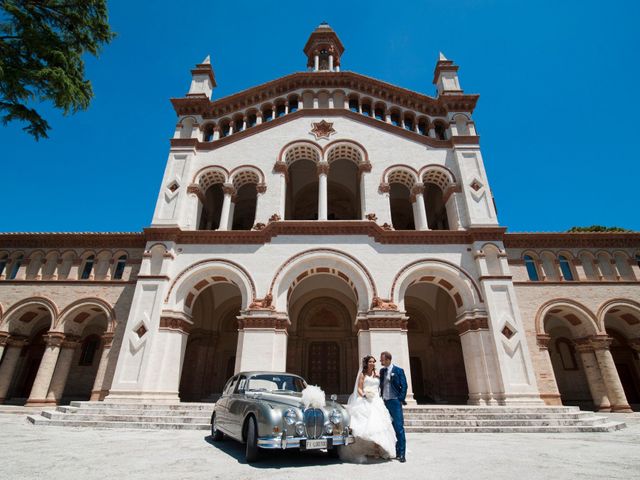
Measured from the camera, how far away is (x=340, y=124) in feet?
67.6

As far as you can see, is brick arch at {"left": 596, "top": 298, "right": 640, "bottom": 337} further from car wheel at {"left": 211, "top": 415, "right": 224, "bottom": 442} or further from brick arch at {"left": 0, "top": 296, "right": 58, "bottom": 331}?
brick arch at {"left": 0, "top": 296, "right": 58, "bottom": 331}

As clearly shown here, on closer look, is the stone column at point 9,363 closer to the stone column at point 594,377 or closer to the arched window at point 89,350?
the arched window at point 89,350

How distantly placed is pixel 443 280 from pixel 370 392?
11.3 m

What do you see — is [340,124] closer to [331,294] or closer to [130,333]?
[331,294]

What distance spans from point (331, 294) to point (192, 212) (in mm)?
9640

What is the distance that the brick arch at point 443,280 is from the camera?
51.0ft

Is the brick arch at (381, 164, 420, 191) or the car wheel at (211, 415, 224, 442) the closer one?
the car wheel at (211, 415, 224, 442)

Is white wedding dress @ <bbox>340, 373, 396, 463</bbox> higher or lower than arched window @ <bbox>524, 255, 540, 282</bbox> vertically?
lower

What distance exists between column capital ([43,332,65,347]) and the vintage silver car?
46.1 ft

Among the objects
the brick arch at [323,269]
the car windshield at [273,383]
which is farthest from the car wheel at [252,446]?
the brick arch at [323,269]

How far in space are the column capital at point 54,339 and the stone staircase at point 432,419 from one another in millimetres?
5564

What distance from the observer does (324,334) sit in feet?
67.5

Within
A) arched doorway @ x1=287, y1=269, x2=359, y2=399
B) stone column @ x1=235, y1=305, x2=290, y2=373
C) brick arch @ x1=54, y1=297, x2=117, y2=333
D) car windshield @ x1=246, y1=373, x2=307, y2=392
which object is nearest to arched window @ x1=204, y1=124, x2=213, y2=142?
arched doorway @ x1=287, y1=269, x2=359, y2=399

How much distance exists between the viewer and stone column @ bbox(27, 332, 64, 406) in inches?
613
